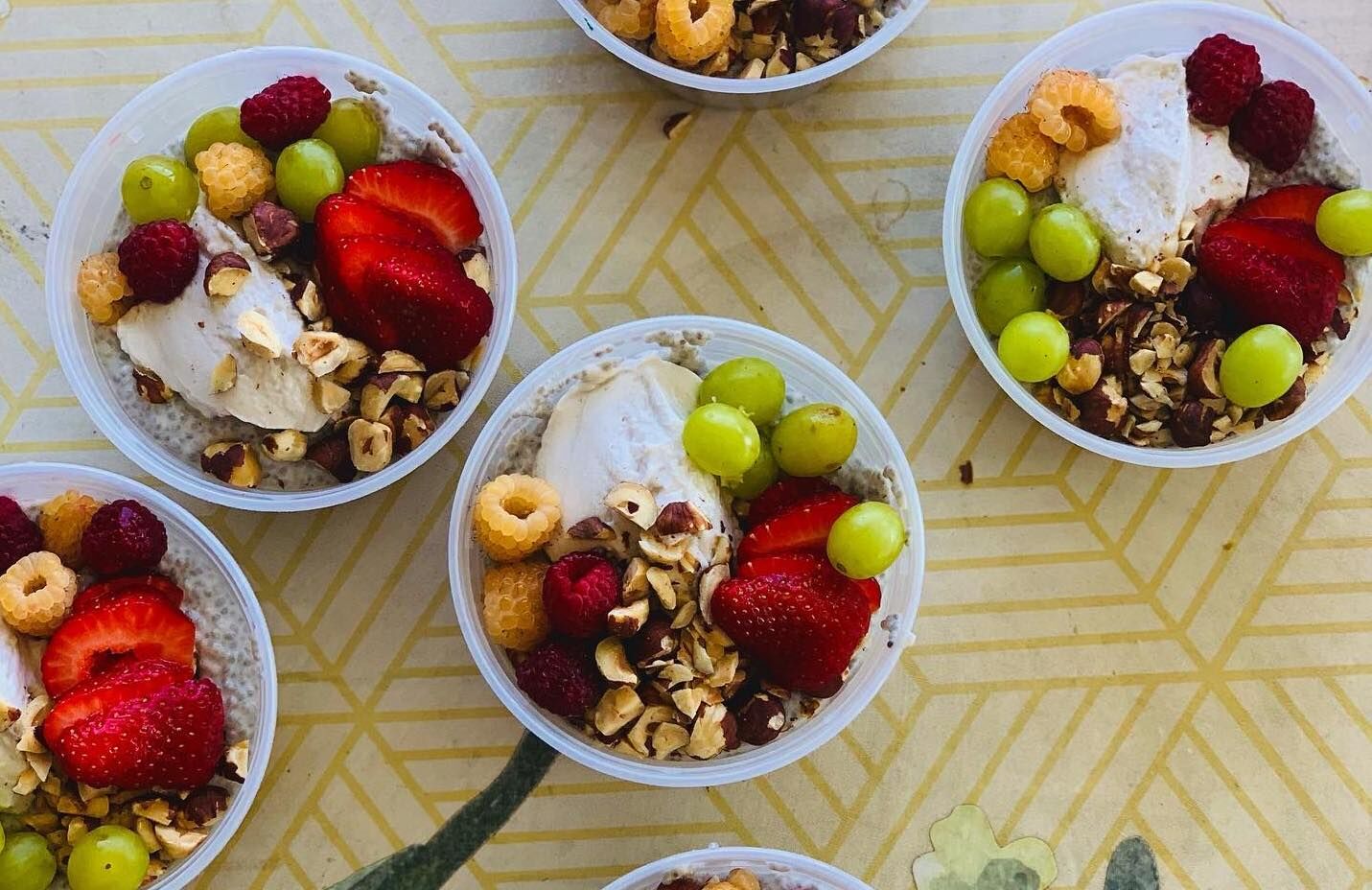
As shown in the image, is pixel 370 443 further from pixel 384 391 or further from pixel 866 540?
pixel 866 540

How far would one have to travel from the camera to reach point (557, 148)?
4.01 ft

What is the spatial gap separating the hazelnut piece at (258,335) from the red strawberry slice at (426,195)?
149 mm

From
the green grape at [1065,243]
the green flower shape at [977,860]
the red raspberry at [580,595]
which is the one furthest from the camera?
the green flower shape at [977,860]

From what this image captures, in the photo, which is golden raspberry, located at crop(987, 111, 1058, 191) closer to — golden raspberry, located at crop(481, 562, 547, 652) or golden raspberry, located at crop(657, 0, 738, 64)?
golden raspberry, located at crop(657, 0, 738, 64)

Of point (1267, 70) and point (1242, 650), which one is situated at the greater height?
point (1267, 70)

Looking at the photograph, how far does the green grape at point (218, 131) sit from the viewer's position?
3.59ft

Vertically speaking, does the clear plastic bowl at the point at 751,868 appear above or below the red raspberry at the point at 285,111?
below

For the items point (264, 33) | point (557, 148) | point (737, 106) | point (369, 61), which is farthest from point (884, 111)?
point (264, 33)

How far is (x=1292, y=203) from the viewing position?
112 cm

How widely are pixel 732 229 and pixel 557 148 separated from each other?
204mm

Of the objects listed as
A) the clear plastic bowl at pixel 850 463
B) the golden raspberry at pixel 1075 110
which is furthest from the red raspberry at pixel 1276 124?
the clear plastic bowl at pixel 850 463

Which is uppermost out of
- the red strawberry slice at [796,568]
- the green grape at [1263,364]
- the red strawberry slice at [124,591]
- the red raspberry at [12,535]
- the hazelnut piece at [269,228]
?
the green grape at [1263,364]

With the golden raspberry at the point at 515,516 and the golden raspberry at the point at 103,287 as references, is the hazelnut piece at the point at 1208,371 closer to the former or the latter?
the golden raspberry at the point at 515,516

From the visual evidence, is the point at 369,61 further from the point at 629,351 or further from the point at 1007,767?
the point at 1007,767
